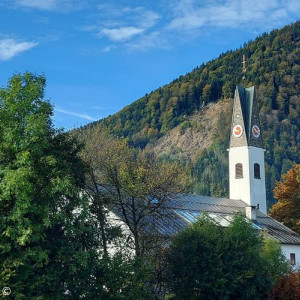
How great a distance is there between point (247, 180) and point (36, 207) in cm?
4688

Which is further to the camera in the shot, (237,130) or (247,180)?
(237,130)

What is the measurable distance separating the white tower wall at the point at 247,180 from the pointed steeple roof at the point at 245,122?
92 cm

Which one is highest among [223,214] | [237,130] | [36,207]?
[237,130]

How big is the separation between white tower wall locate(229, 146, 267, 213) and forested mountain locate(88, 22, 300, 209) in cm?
6911

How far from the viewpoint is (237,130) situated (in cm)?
6831

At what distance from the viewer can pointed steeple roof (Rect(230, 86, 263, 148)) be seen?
67.7m

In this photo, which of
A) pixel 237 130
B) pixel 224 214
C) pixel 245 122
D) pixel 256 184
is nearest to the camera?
pixel 224 214

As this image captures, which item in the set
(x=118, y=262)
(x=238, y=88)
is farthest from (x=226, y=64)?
(x=118, y=262)

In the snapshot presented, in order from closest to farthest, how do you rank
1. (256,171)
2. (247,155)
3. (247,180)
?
(247,180) → (247,155) → (256,171)

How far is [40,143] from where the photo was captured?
75.6 feet

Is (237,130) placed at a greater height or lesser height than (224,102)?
lesser

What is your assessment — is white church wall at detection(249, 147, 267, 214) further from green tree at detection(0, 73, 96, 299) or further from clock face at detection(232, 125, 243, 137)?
green tree at detection(0, 73, 96, 299)

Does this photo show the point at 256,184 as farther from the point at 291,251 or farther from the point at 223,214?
the point at 291,251

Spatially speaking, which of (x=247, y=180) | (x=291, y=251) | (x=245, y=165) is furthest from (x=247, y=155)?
(x=291, y=251)
